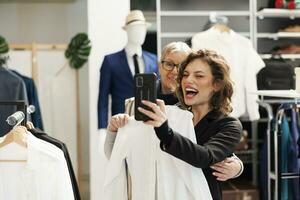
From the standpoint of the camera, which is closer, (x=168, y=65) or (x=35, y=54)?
(x=168, y=65)

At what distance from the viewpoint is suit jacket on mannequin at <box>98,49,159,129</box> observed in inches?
127

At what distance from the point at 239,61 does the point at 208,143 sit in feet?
8.01

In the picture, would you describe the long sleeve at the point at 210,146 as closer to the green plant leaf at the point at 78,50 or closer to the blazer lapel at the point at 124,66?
the blazer lapel at the point at 124,66

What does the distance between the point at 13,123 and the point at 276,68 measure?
2626mm

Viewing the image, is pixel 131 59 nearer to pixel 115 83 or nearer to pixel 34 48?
pixel 115 83

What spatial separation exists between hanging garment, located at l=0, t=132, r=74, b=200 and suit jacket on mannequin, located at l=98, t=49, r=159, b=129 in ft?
5.07

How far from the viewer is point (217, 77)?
1477 millimetres

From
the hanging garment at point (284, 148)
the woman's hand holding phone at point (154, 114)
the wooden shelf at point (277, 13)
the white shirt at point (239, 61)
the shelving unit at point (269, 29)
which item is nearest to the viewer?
the woman's hand holding phone at point (154, 114)

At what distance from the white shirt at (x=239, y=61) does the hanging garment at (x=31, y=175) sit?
87.8 inches

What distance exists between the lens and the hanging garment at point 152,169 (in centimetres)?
142

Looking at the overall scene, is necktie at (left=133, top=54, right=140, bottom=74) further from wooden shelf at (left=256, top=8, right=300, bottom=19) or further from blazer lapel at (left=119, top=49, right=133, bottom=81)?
wooden shelf at (left=256, top=8, right=300, bottom=19)

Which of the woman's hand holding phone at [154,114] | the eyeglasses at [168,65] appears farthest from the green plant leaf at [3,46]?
the woman's hand holding phone at [154,114]

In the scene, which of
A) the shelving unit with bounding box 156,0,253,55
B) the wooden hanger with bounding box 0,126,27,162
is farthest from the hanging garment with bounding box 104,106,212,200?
the shelving unit with bounding box 156,0,253,55

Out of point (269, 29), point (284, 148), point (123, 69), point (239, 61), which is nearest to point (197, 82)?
point (123, 69)
